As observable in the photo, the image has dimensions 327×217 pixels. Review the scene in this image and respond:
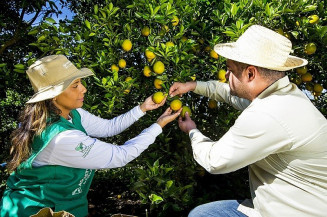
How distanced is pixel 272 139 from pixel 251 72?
423mm

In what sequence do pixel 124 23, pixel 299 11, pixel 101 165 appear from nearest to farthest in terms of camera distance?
pixel 101 165
pixel 299 11
pixel 124 23

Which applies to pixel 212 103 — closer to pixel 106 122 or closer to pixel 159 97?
pixel 159 97

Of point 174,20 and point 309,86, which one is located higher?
point 174,20

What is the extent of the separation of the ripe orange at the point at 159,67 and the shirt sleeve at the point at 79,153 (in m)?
0.55

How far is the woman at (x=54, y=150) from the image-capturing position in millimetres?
2082

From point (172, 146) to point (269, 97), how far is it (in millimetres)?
1371

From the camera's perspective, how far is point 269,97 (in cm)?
183

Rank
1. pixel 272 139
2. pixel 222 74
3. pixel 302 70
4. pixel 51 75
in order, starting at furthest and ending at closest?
pixel 302 70 < pixel 222 74 < pixel 51 75 < pixel 272 139

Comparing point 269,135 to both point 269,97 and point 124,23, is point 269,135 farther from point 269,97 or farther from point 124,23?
point 124,23

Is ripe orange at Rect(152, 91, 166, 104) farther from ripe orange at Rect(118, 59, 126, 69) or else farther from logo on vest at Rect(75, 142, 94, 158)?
logo on vest at Rect(75, 142, 94, 158)

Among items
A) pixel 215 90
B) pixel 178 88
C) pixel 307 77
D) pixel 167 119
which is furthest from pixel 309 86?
pixel 167 119

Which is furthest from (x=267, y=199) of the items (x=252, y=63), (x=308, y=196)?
(x=252, y=63)

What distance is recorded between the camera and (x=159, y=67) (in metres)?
2.35

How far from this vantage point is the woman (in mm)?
2082
